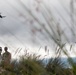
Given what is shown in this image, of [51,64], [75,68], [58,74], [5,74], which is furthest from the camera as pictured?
[51,64]

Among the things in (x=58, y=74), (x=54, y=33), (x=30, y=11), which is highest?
(x=30, y=11)

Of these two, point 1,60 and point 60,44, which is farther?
point 1,60

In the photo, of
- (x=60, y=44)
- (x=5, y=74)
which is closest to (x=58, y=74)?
(x=5, y=74)

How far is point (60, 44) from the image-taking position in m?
2.54

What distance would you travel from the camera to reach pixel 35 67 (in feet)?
9.40

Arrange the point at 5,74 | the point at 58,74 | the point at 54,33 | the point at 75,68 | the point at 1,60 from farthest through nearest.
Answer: the point at 1,60, the point at 5,74, the point at 58,74, the point at 54,33, the point at 75,68

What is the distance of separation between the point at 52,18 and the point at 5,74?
3.46 meters

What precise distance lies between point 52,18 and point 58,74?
204cm

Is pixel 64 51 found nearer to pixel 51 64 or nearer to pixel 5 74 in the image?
pixel 5 74

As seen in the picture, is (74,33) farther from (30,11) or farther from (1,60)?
(1,60)

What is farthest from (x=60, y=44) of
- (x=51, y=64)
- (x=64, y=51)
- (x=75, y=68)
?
(x=51, y=64)

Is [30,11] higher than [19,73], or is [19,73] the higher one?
[30,11]

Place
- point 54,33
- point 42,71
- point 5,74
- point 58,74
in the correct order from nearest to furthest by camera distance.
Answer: point 54,33 → point 42,71 → point 58,74 → point 5,74

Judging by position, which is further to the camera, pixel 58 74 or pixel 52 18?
pixel 58 74
